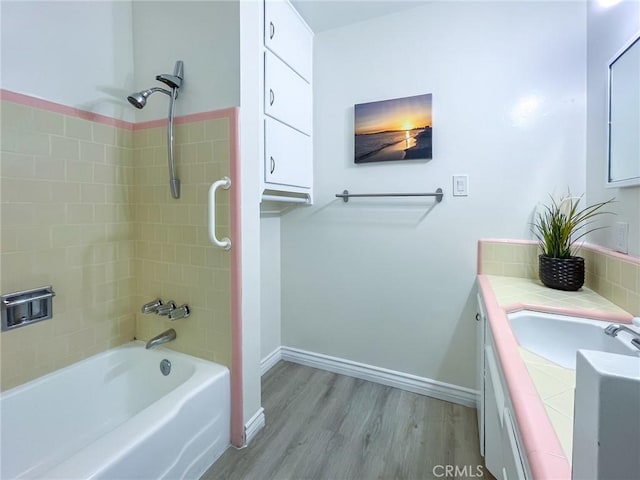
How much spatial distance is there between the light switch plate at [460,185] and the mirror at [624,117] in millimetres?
605

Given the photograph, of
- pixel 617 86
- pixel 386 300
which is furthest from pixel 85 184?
pixel 617 86

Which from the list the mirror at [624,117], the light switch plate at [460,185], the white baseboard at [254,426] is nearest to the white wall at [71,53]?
the white baseboard at [254,426]

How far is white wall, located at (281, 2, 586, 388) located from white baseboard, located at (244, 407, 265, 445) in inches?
28.1

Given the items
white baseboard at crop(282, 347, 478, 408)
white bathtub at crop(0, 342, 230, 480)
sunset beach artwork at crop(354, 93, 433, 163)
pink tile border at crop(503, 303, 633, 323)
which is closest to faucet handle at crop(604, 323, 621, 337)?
pink tile border at crop(503, 303, 633, 323)

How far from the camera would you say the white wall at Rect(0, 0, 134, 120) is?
47.5 inches

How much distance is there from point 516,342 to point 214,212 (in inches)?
48.6

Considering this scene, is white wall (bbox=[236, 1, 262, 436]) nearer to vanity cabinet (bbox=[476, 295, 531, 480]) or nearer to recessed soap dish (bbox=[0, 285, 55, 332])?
recessed soap dish (bbox=[0, 285, 55, 332])

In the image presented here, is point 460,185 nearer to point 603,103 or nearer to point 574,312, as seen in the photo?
point 603,103

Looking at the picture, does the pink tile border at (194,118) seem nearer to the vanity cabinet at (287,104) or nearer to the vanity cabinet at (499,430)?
the vanity cabinet at (287,104)

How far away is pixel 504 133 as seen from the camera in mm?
1679

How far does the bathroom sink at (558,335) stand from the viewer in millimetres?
1032

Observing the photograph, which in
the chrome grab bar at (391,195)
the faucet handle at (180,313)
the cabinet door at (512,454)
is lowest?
the cabinet door at (512,454)

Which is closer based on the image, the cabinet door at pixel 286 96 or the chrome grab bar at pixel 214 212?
the chrome grab bar at pixel 214 212

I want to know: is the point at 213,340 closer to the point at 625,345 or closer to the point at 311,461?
the point at 311,461
